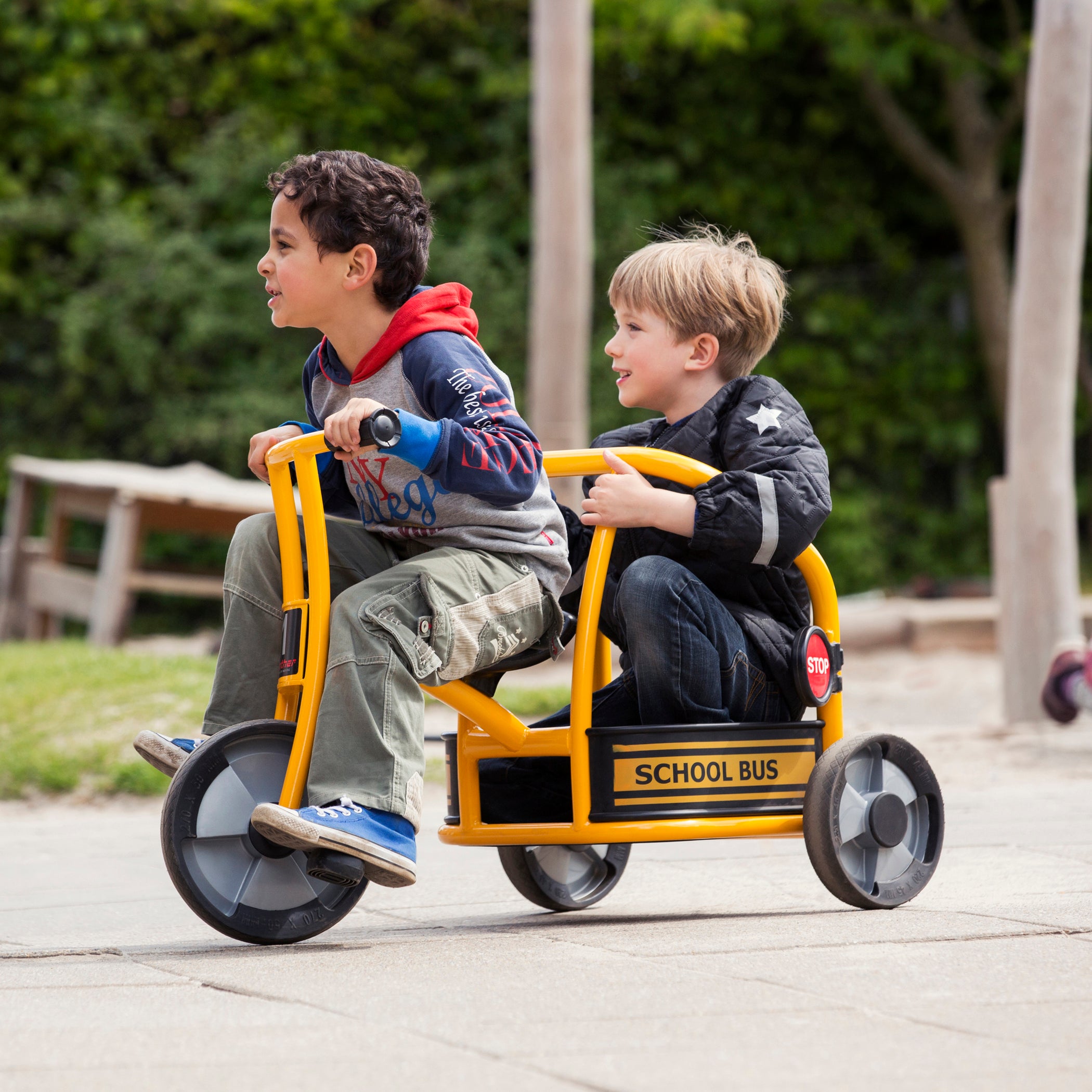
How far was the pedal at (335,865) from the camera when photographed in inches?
83.8

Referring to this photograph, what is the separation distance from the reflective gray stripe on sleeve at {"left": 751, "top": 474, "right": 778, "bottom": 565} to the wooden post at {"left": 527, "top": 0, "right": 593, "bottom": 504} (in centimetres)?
440

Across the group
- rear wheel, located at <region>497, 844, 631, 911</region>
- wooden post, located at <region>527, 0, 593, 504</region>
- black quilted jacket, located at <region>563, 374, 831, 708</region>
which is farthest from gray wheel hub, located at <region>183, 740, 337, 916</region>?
wooden post, located at <region>527, 0, 593, 504</region>

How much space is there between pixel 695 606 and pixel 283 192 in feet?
3.11

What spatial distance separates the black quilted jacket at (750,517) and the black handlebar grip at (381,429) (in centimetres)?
52

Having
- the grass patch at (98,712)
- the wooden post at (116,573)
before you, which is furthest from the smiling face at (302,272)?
the wooden post at (116,573)

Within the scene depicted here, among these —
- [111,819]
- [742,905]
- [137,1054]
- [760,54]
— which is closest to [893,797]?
[742,905]

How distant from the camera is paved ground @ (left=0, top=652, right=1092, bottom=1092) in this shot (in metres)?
1.52

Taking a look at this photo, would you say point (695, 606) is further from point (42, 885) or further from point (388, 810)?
→ point (42, 885)

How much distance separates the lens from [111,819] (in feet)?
14.0

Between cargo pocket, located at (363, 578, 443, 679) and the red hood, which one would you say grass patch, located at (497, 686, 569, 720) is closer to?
the red hood

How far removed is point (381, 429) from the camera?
215cm

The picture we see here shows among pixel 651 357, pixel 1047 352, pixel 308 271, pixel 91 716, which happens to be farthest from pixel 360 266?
pixel 1047 352

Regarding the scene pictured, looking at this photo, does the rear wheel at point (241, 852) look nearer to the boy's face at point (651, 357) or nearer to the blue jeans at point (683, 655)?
the blue jeans at point (683, 655)

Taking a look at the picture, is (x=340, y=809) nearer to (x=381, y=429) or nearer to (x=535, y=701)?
(x=381, y=429)
